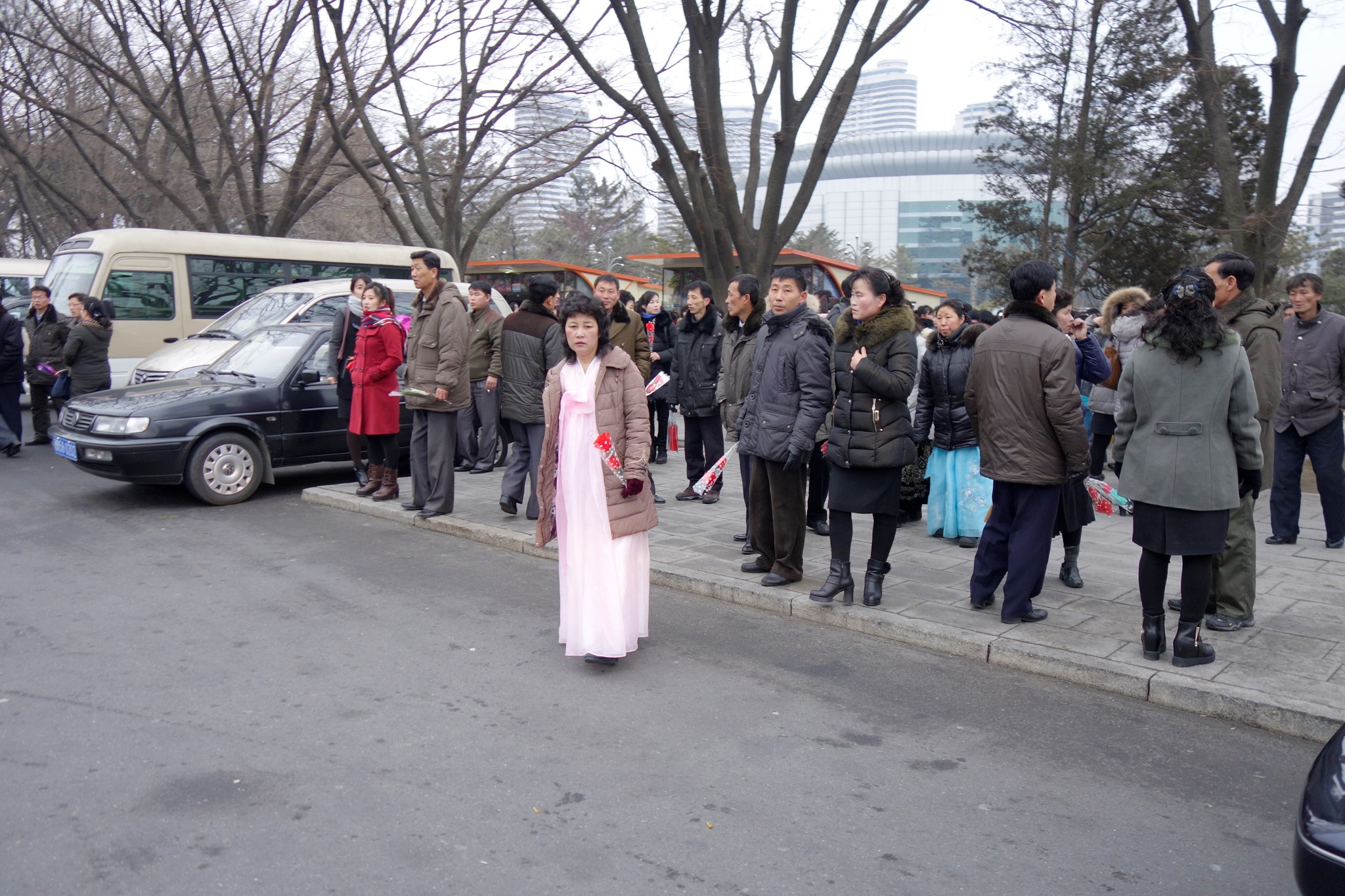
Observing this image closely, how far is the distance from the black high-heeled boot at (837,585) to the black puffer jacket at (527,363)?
112 inches

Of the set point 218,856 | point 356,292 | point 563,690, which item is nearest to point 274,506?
point 356,292

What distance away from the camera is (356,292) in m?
9.12

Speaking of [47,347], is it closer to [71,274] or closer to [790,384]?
[71,274]

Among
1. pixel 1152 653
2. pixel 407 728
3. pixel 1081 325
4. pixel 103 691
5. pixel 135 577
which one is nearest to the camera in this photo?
pixel 407 728

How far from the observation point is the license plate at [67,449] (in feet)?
28.9

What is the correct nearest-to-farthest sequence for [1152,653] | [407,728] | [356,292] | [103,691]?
[407,728] < [103,691] < [1152,653] < [356,292]

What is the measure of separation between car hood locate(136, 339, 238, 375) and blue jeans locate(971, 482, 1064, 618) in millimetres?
8147

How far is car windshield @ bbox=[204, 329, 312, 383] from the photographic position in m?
9.63

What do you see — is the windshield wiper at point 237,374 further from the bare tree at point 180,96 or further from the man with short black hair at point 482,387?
the bare tree at point 180,96

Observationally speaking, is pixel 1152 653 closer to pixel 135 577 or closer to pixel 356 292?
pixel 135 577

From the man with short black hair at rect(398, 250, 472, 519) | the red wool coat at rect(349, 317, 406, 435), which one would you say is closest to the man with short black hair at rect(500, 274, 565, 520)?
the man with short black hair at rect(398, 250, 472, 519)

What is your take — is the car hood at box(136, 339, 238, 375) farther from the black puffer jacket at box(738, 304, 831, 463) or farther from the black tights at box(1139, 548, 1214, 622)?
the black tights at box(1139, 548, 1214, 622)

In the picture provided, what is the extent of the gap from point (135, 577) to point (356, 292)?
11.0 feet

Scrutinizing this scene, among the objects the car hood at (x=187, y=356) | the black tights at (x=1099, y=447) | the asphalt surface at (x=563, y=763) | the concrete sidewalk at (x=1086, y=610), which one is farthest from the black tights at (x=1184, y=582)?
the car hood at (x=187, y=356)
